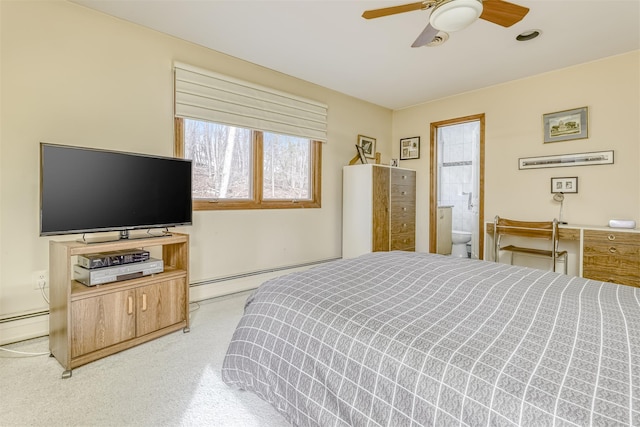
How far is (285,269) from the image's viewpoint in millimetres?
3670

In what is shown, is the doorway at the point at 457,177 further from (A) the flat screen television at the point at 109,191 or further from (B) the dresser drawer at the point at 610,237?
(A) the flat screen television at the point at 109,191

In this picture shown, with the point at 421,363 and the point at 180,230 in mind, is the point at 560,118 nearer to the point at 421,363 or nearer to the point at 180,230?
the point at 421,363

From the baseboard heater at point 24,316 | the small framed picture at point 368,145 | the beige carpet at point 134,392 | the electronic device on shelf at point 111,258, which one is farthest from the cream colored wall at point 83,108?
the small framed picture at point 368,145

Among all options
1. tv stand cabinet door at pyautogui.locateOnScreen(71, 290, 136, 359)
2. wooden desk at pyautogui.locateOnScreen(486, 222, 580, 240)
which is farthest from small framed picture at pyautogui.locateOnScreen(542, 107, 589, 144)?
tv stand cabinet door at pyautogui.locateOnScreen(71, 290, 136, 359)

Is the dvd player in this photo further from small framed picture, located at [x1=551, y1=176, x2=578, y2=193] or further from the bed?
small framed picture, located at [x1=551, y1=176, x2=578, y2=193]

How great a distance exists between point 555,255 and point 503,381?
307cm

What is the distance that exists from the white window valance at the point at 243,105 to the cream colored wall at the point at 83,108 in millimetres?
129

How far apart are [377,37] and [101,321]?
3.10 metres

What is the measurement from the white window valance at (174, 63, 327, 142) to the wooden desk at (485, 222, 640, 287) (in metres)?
3.03

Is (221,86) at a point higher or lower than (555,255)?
higher

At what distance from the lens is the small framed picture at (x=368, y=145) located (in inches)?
176

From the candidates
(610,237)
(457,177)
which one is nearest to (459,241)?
(457,177)

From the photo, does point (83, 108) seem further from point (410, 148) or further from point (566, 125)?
point (566, 125)

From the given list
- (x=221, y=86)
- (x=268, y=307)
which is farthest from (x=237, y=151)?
(x=268, y=307)
